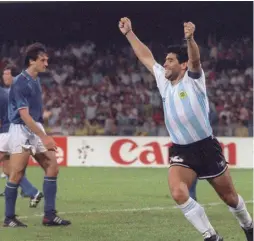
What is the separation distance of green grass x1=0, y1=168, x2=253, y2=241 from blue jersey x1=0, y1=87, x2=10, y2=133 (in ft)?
3.70

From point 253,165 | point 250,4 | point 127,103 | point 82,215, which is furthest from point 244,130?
point 82,215

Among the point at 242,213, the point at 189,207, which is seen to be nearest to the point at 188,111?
the point at 189,207

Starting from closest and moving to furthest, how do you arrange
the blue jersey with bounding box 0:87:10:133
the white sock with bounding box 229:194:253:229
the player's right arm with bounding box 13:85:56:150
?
the white sock with bounding box 229:194:253:229 → the player's right arm with bounding box 13:85:56:150 → the blue jersey with bounding box 0:87:10:133

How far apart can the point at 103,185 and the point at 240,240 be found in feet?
22.7

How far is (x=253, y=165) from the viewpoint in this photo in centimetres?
1919

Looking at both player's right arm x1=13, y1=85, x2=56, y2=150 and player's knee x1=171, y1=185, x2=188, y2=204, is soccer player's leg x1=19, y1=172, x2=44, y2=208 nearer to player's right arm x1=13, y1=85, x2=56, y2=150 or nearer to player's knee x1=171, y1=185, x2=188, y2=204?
player's right arm x1=13, y1=85, x2=56, y2=150

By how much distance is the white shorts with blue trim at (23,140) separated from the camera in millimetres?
9055

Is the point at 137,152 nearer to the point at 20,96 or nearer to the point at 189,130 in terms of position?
the point at 20,96

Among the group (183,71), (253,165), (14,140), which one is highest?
(183,71)

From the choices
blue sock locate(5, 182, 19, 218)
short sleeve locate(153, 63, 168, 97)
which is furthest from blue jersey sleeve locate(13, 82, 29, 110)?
short sleeve locate(153, 63, 168, 97)

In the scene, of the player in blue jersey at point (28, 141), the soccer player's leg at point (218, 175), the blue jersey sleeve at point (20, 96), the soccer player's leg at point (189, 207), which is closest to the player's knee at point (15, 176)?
the player in blue jersey at point (28, 141)

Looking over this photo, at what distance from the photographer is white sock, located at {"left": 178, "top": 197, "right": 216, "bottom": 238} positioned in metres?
7.02

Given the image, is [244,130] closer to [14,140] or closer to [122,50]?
[122,50]

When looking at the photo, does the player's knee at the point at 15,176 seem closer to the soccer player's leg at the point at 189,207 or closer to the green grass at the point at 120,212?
the green grass at the point at 120,212
